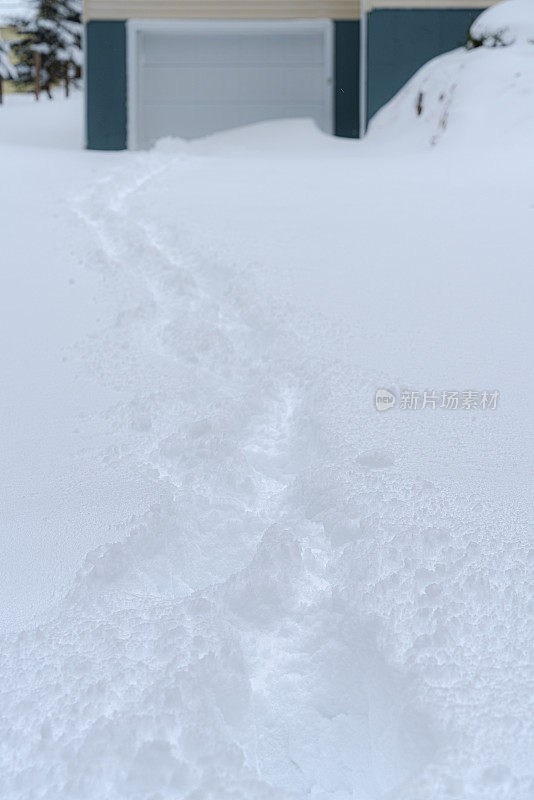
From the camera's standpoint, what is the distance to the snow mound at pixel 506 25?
328 inches

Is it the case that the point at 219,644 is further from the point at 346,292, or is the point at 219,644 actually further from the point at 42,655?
the point at 346,292

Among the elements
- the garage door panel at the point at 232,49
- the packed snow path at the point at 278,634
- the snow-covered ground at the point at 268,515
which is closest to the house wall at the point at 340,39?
the garage door panel at the point at 232,49

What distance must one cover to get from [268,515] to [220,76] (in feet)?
31.7

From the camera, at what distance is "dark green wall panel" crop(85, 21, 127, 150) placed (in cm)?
1047

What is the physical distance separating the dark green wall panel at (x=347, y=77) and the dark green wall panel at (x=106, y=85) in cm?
285

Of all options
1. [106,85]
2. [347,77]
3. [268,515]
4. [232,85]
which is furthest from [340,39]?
[268,515]

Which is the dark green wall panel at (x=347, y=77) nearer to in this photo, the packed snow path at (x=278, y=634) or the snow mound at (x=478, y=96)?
the snow mound at (x=478, y=96)

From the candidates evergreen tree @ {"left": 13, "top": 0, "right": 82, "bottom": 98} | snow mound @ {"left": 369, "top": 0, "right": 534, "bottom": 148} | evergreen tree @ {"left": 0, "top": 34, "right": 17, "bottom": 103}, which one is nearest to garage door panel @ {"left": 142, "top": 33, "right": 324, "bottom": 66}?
snow mound @ {"left": 369, "top": 0, "right": 534, "bottom": 148}

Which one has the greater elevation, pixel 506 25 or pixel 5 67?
pixel 5 67

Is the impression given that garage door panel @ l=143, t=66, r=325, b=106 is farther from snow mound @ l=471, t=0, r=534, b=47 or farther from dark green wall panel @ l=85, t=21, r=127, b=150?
snow mound @ l=471, t=0, r=534, b=47

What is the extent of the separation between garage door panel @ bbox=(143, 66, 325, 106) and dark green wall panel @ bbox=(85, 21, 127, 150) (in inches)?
14.8

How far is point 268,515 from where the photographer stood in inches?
84.4

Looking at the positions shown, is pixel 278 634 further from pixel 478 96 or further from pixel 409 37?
pixel 409 37

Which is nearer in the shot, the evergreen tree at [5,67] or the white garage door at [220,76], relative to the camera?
the white garage door at [220,76]
